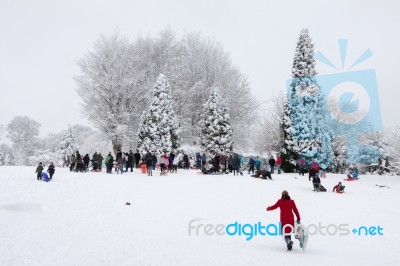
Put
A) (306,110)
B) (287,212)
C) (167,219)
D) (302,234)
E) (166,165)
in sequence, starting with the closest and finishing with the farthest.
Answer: (302,234)
(287,212)
(167,219)
(166,165)
(306,110)

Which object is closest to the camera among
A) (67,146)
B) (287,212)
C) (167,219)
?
(287,212)

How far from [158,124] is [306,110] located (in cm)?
1314

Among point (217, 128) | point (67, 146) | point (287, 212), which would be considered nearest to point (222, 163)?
point (217, 128)

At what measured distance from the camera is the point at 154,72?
127 ft

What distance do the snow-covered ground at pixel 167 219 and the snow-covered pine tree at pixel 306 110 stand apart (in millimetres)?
9479

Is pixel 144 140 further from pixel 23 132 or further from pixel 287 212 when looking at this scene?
pixel 23 132

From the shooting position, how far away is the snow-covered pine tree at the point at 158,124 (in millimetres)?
29641

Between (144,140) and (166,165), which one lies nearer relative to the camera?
(166,165)

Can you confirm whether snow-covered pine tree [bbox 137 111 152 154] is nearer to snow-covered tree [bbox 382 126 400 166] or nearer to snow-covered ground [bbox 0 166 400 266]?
snow-covered ground [bbox 0 166 400 266]

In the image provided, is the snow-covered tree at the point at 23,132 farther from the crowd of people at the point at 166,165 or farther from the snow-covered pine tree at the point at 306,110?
the snow-covered pine tree at the point at 306,110

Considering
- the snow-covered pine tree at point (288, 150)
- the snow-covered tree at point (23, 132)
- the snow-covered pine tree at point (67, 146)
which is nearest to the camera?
the snow-covered pine tree at point (288, 150)

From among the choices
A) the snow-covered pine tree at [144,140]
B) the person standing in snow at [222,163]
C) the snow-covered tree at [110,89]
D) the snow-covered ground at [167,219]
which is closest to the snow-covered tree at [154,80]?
the snow-covered tree at [110,89]

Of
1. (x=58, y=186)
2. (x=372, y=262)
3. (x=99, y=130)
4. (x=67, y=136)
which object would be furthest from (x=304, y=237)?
(x=67, y=136)

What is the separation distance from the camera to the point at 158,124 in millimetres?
29797
